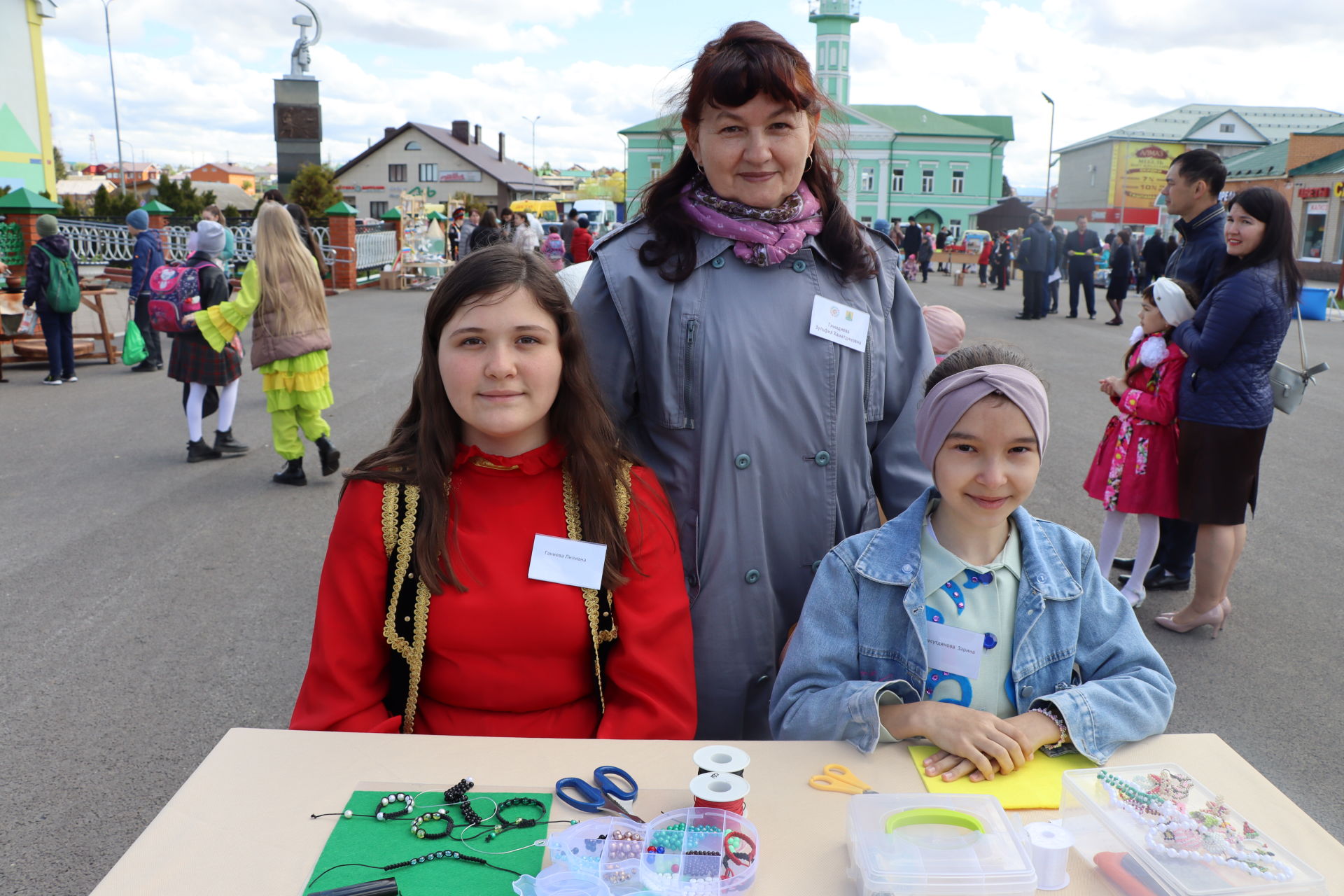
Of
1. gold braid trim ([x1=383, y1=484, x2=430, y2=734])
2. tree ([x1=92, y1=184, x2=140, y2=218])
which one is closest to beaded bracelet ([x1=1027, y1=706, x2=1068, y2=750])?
gold braid trim ([x1=383, y1=484, x2=430, y2=734])

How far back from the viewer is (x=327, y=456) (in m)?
7.04

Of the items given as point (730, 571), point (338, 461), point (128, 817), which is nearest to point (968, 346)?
point (730, 571)

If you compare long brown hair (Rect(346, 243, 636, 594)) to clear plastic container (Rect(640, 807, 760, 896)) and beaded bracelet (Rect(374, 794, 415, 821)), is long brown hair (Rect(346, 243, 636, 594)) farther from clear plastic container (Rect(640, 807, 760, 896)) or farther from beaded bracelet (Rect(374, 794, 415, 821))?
clear plastic container (Rect(640, 807, 760, 896))

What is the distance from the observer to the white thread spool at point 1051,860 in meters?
1.39

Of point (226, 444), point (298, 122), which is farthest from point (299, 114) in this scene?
point (226, 444)

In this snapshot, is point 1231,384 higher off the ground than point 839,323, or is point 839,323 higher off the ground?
point 839,323

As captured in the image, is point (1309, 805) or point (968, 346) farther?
point (1309, 805)

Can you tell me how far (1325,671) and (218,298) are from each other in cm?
736

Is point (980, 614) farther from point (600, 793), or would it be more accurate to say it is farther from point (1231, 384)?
point (1231, 384)

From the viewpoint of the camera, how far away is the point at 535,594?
2.02 metres

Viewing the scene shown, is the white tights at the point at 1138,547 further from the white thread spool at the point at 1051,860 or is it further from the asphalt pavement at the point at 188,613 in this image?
the white thread spool at the point at 1051,860

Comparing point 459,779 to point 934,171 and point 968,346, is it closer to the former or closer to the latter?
point 968,346

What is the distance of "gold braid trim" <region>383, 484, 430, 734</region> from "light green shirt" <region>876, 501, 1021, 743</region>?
3.32 feet

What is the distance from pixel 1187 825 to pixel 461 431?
154 centimetres
